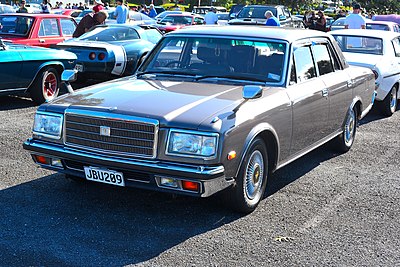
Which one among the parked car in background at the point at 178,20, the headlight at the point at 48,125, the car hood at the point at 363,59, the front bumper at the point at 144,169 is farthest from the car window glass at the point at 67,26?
the parked car in background at the point at 178,20

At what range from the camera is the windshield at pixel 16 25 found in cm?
1197

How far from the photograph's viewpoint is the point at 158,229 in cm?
468

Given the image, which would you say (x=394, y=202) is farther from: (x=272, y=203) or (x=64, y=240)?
(x=64, y=240)

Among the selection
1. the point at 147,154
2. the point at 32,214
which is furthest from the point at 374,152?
the point at 32,214

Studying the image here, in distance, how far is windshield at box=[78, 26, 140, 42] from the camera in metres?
11.9

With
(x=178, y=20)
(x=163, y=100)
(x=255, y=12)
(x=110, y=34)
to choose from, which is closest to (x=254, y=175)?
(x=163, y=100)

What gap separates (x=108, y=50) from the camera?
11133 millimetres

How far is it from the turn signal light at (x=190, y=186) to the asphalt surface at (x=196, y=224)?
0.39m

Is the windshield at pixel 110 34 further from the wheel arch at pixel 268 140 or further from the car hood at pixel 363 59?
the wheel arch at pixel 268 140

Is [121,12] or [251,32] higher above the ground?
[251,32]

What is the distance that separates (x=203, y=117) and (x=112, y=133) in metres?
0.76

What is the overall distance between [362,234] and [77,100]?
2.68 meters

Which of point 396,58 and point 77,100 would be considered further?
point 396,58

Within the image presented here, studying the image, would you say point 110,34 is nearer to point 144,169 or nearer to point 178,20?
point 144,169
